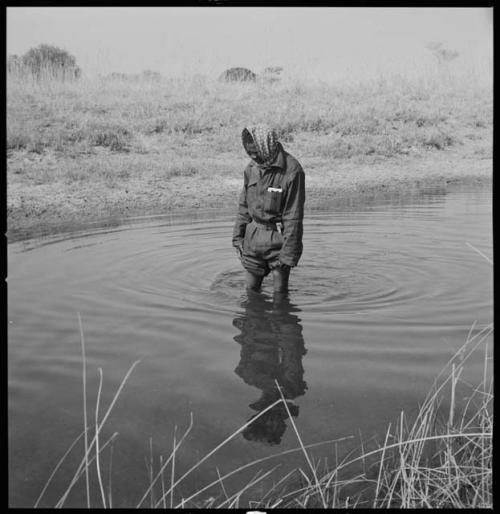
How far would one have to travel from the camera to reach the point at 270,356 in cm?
471

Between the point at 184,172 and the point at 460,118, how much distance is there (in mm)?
10718

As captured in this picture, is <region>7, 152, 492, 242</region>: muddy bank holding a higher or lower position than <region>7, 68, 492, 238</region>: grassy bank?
lower

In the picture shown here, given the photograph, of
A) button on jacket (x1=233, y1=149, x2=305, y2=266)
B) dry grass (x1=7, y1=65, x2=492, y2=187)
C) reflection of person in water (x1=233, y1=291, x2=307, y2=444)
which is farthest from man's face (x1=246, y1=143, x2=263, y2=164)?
dry grass (x1=7, y1=65, x2=492, y2=187)

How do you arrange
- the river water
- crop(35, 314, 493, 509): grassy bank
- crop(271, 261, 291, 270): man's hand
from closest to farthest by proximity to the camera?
1. crop(35, 314, 493, 509): grassy bank
2. the river water
3. crop(271, 261, 291, 270): man's hand

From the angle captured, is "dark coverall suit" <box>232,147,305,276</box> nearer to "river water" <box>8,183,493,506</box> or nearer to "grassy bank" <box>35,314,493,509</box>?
"river water" <box>8,183,493,506</box>

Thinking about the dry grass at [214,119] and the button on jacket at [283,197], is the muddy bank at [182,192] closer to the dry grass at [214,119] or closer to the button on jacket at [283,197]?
the dry grass at [214,119]

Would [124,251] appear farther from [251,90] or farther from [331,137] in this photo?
[251,90]

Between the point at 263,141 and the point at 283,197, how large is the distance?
53 cm

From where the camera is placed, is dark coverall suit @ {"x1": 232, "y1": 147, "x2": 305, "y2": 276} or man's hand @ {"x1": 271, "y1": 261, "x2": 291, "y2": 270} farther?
man's hand @ {"x1": 271, "y1": 261, "x2": 291, "y2": 270}

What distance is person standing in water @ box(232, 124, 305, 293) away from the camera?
210 inches

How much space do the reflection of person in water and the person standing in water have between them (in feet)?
1.03

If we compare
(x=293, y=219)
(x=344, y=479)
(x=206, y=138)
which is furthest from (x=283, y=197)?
(x=206, y=138)

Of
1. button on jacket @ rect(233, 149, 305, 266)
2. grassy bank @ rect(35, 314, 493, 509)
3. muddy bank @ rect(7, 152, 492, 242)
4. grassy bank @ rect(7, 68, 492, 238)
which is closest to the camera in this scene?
grassy bank @ rect(35, 314, 493, 509)

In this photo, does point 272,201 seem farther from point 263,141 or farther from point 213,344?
point 213,344
